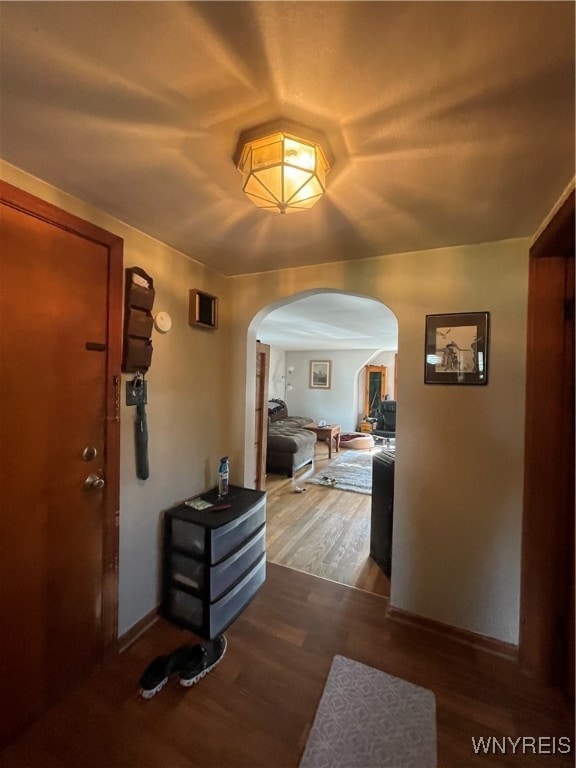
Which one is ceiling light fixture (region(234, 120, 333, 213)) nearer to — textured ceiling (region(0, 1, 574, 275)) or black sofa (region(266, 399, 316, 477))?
textured ceiling (region(0, 1, 574, 275))

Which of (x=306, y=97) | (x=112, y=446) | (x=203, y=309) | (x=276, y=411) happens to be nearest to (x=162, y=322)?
(x=203, y=309)

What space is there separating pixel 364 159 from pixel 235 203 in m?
0.58

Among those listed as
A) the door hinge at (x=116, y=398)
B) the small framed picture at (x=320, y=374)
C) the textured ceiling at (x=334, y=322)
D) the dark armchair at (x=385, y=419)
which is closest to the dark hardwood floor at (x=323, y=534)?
the door hinge at (x=116, y=398)

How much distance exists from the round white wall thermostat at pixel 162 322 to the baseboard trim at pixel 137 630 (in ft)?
5.43

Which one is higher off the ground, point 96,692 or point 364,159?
point 364,159

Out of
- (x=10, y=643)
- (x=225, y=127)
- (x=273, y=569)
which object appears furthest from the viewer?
(x=273, y=569)

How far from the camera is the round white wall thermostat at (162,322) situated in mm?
1745

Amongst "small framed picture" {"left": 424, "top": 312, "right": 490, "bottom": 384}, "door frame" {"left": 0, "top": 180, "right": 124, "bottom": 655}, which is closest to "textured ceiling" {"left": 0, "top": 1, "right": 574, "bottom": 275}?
"door frame" {"left": 0, "top": 180, "right": 124, "bottom": 655}

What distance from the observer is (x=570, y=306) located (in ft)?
4.73

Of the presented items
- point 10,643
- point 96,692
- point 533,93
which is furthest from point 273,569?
point 533,93

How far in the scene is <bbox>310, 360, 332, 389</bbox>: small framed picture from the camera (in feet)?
25.6

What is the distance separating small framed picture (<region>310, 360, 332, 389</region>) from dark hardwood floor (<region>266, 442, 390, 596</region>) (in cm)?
393

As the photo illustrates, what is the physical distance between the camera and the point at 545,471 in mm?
1492

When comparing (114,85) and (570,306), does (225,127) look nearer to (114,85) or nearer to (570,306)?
(114,85)
